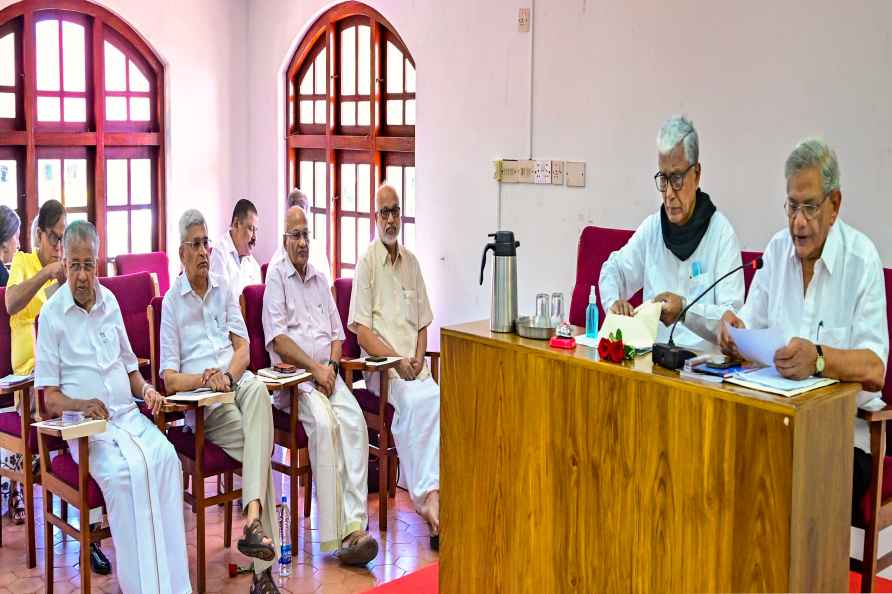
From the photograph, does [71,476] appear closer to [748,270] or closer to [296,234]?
[296,234]

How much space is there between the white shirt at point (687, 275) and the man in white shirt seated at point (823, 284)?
0.52 feet

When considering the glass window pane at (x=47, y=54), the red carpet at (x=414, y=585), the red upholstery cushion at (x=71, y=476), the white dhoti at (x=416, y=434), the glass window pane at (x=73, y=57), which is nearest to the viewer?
Result: the red carpet at (x=414, y=585)

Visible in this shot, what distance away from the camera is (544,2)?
5230mm

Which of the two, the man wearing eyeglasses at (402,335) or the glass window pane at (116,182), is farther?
the glass window pane at (116,182)

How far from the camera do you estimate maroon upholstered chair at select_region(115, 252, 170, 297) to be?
6.37m

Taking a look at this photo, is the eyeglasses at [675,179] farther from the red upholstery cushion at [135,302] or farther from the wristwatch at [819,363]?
the red upholstery cushion at [135,302]

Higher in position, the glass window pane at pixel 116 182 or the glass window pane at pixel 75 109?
the glass window pane at pixel 75 109

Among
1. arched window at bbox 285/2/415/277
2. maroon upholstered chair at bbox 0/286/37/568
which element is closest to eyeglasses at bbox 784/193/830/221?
maroon upholstered chair at bbox 0/286/37/568

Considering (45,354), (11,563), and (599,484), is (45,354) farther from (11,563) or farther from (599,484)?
(599,484)

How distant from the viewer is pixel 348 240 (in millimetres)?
6715

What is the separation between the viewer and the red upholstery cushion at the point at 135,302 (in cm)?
491

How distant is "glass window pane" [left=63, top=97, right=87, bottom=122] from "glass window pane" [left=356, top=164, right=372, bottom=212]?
1.70m

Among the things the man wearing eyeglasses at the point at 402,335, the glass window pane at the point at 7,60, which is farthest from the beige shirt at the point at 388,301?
the glass window pane at the point at 7,60

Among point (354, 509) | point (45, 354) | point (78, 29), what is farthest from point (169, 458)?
point (78, 29)
